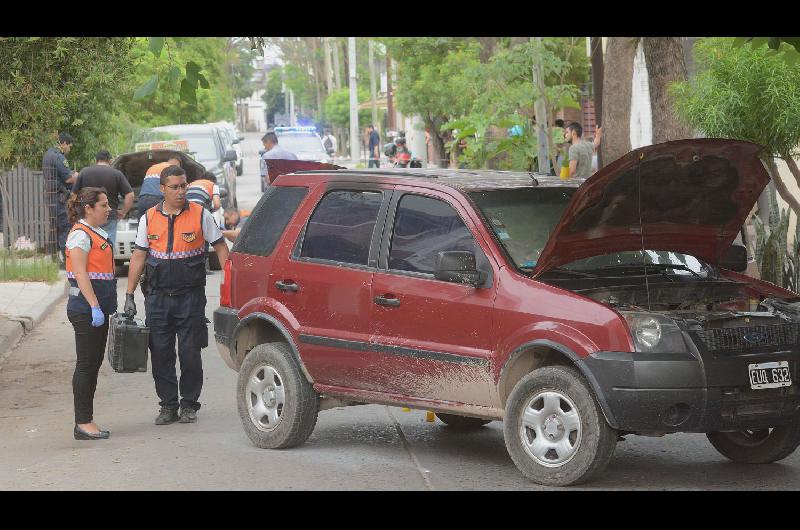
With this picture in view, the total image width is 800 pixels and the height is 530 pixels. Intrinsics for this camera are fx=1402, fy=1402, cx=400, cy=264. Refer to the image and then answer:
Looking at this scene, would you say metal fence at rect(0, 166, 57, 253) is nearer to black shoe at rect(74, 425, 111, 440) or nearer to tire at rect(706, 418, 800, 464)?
black shoe at rect(74, 425, 111, 440)

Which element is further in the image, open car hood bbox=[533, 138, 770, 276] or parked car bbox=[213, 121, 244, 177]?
parked car bbox=[213, 121, 244, 177]

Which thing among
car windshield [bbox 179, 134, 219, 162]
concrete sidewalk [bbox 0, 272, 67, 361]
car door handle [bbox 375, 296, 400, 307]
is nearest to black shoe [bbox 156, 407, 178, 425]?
car door handle [bbox 375, 296, 400, 307]

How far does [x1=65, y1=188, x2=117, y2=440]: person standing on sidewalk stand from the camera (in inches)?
384

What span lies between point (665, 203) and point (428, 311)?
1.50 m

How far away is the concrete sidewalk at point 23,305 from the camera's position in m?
15.2

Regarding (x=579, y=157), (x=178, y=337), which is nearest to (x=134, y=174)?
(x=579, y=157)

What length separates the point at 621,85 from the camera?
21156 mm

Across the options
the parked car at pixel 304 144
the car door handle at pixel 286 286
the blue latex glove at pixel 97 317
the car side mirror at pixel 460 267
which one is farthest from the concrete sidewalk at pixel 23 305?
the parked car at pixel 304 144

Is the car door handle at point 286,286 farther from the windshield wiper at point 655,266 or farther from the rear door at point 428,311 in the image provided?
the windshield wiper at point 655,266

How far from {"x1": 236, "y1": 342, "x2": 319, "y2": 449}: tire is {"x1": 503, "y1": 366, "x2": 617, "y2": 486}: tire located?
1.72m

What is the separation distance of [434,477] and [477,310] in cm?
103

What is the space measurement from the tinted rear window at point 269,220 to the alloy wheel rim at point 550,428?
248cm
